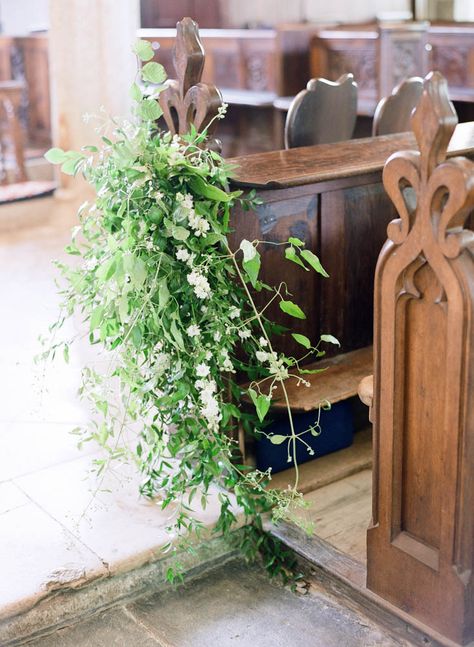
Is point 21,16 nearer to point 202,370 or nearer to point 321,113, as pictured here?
point 321,113

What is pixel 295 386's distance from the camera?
260 centimetres

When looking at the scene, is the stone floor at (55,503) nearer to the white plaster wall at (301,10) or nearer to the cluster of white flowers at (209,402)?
the cluster of white flowers at (209,402)

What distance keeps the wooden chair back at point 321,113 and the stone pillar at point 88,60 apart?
2.63 metres

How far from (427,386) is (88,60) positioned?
4528 mm

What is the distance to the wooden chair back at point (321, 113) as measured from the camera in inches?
132

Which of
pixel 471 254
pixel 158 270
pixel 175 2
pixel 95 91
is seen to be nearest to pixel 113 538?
pixel 158 270

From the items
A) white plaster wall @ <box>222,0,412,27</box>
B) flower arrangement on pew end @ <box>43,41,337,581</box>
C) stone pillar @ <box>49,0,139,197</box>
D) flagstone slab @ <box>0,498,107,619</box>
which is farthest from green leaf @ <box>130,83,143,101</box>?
white plaster wall @ <box>222,0,412,27</box>

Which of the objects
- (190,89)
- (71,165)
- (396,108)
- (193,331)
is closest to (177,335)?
(193,331)

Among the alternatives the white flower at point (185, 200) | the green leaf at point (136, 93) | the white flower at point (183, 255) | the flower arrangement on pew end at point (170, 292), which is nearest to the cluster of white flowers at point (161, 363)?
the flower arrangement on pew end at point (170, 292)

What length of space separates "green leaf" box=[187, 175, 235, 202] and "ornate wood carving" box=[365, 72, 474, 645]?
1.48 ft

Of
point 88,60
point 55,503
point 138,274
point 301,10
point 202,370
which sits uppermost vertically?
point 301,10

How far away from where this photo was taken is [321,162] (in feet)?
8.84

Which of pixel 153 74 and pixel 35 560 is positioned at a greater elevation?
pixel 153 74

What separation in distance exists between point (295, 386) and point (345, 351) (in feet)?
1.14
